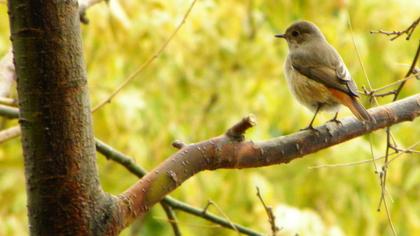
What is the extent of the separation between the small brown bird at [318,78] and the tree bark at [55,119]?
71.0 inches

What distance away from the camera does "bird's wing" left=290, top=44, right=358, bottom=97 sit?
313 cm

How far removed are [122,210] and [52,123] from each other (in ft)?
0.70

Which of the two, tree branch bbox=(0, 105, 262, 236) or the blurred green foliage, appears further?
the blurred green foliage

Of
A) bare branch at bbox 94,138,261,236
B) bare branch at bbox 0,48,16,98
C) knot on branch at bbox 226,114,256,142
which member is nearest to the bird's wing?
bare branch at bbox 94,138,261,236

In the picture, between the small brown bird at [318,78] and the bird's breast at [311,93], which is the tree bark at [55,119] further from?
the bird's breast at [311,93]

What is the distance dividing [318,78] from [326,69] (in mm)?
94

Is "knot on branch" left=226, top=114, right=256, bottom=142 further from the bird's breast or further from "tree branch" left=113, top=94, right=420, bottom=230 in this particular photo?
the bird's breast

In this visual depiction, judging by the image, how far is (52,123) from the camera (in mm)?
1176

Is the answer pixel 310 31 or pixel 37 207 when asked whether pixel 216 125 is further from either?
pixel 37 207

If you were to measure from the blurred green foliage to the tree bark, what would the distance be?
2.74m

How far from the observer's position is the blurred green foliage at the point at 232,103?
4.21 metres

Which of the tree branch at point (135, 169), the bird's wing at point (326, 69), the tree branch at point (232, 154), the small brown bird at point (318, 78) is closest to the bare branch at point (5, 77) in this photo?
the tree branch at point (135, 169)

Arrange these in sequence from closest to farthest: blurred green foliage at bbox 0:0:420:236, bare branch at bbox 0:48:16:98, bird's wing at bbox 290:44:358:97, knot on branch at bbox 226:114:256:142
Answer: knot on branch at bbox 226:114:256:142
bare branch at bbox 0:48:16:98
bird's wing at bbox 290:44:358:97
blurred green foliage at bbox 0:0:420:236

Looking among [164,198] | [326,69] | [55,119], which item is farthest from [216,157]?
[326,69]
